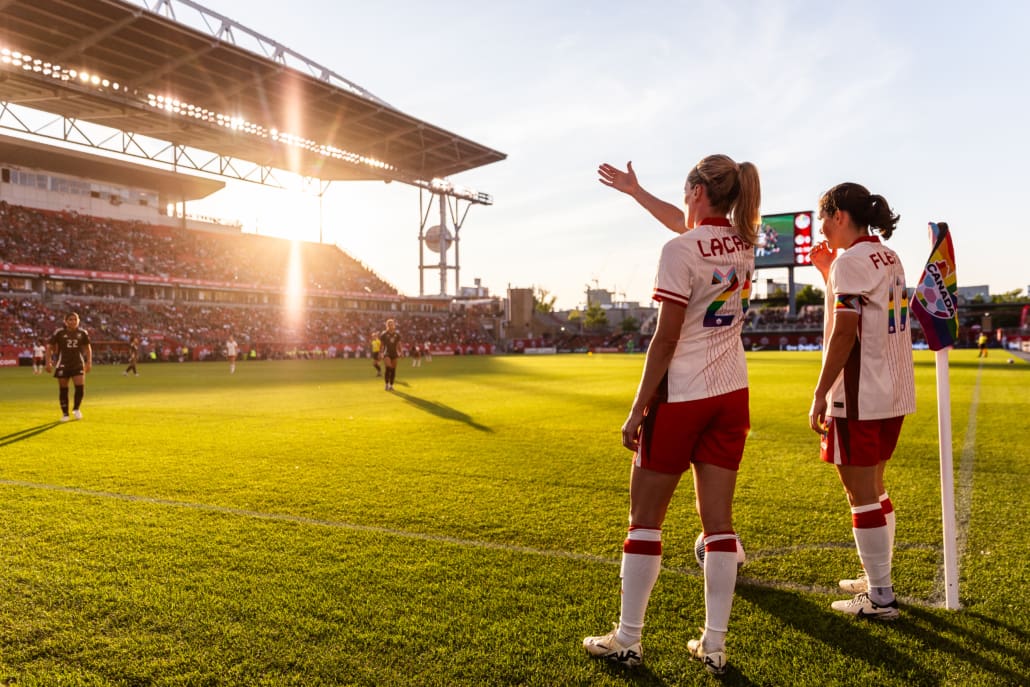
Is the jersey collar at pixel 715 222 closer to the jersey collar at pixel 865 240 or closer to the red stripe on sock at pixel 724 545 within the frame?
the jersey collar at pixel 865 240

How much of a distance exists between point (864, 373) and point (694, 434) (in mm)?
1187

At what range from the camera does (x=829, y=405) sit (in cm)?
336

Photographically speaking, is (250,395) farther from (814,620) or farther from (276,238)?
(276,238)

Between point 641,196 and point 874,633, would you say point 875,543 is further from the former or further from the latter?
point 641,196

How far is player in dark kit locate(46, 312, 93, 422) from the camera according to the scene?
1103cm

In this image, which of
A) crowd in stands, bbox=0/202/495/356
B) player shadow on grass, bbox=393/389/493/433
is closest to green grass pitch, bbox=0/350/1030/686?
player shadow on grass, bbox=393/389/493/433

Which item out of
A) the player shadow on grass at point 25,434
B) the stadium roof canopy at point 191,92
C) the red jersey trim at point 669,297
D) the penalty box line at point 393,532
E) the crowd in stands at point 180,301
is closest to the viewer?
the red jersey trim at point 669,297

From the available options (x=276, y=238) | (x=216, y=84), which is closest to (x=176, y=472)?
(x=216, y=84)

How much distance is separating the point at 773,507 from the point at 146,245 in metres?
59.9

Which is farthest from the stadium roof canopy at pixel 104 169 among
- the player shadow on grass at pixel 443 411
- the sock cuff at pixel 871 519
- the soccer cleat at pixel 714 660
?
the sock cuff at pixel 871 519

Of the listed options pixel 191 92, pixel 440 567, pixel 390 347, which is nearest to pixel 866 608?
pixel 440 567

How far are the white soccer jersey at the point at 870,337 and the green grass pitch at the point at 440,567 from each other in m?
1.13

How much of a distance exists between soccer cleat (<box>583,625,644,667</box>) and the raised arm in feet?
6.80

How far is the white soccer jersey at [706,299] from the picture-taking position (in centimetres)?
268
